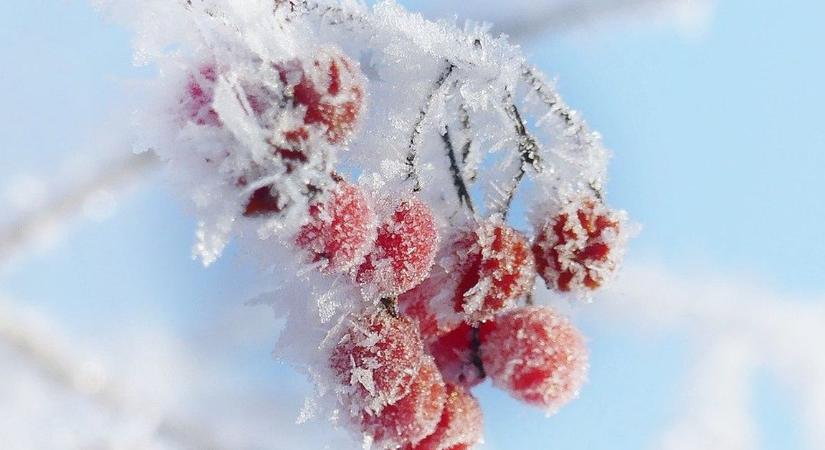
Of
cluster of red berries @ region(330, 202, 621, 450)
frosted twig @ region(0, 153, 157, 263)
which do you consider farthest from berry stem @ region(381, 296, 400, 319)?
frosted twig @ region(0, 153, 157, 263)

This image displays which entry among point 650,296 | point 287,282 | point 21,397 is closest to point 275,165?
point 287,282

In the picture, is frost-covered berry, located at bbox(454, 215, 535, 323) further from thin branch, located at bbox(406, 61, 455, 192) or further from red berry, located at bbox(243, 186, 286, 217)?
red berry, located at bbox(243, 186, 286, 217)

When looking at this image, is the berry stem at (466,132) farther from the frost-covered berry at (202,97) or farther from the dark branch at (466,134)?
the frost-covered berry at (202,97)

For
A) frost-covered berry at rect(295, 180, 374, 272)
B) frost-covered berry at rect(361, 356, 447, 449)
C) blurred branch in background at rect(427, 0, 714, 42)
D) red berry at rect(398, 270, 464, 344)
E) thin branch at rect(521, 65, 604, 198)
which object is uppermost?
blurred branch in background at rect(427, 0, 714, 42)

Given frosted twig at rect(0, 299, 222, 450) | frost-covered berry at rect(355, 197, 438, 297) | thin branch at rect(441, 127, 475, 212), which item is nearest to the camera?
frost-covered berry at rect(355, 197, 438, 297)

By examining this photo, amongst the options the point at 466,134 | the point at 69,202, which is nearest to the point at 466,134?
the point at 466,134

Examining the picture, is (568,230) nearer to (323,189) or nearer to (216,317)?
(323,189)

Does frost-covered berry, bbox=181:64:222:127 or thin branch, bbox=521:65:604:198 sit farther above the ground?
thin branch, bbox=521:65:604:198

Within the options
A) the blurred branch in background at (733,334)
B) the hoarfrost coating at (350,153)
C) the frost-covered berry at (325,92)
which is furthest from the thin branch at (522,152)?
the blurred branch in background at (733,334)
